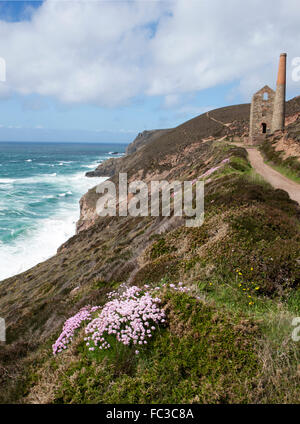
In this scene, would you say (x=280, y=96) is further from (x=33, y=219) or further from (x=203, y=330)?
(x=33, y=219)

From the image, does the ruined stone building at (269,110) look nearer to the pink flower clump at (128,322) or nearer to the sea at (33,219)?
the sea at (33,219)

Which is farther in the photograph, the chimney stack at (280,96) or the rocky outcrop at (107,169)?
the rocky outcrop at (107,169)

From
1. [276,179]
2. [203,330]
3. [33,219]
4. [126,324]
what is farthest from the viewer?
[33,219]

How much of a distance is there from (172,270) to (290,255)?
2838mm

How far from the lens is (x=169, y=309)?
16.7 feet

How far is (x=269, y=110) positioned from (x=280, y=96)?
1906 mm

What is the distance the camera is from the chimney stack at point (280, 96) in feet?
102

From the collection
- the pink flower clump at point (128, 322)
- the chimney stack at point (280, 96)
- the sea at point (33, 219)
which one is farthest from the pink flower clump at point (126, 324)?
the chimney stack at point (280, 96)

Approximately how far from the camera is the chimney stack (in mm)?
31141

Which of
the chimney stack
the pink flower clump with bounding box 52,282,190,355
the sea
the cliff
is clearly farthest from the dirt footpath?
the sea

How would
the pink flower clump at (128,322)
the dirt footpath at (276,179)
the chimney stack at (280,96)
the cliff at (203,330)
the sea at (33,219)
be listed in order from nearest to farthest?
the cliff at (203,330), the pink flower clump at (128,322), the dirt footpath at (276,179), the sea at (33,219), the chimney stack at (280,96)

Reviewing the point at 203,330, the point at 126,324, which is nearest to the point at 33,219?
the point at 126,324

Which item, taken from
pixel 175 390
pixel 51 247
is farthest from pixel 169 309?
pixel 51 247

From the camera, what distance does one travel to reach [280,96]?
31234 mm
